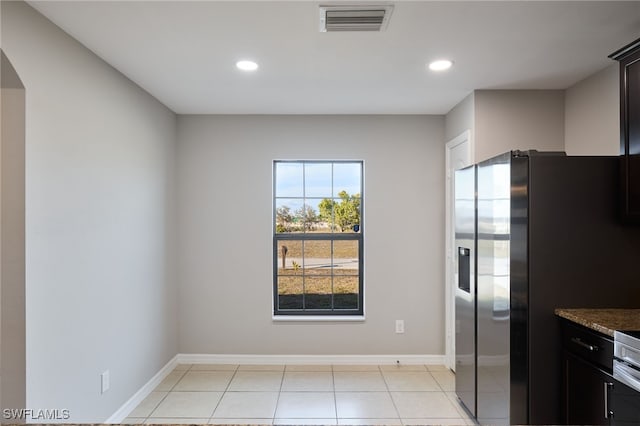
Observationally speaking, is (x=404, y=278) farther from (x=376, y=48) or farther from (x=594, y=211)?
(x=376, y=48)

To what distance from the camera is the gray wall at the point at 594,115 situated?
2719 millimetres

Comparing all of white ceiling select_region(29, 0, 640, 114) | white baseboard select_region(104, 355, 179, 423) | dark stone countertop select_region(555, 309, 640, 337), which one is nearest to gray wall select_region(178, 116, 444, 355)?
white baseboard select_region(104, 355, 179, 423)

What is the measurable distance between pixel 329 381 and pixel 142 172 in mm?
2462

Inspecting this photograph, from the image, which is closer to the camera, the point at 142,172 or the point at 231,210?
the point at 142,172

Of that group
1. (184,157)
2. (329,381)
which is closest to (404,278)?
(329,381)

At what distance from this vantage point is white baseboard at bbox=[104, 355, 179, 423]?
2.83 metres

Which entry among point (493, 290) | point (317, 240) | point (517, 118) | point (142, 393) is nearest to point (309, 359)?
point (317, 240)

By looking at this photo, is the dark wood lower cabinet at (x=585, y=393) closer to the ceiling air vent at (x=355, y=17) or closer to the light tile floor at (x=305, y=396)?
the light tile floor at (x=305, y=396)

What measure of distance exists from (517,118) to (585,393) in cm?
215

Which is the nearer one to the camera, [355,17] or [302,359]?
[355,17]

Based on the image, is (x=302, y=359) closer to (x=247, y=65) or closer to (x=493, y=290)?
(x=493, y=290)

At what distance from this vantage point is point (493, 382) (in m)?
2.51

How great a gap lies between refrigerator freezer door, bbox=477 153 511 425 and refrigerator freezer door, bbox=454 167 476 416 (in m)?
0.08

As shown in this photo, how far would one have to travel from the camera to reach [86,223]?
8.04ft
